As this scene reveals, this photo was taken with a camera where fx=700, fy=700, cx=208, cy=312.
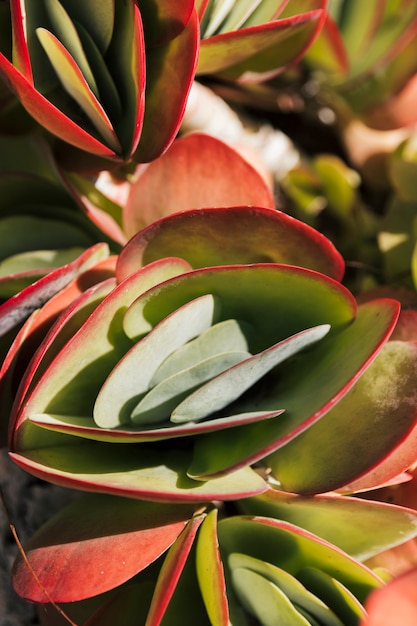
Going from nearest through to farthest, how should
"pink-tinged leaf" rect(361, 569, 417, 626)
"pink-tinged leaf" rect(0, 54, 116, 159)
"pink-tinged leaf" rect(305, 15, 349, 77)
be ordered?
"pink-tinged leaf" rect(361, 569, 417, 626)
"pink-tinged leaf" rect(0, 54, 116, 159)
"pink-tinged leaf" rect(305, 15, 349, 77)

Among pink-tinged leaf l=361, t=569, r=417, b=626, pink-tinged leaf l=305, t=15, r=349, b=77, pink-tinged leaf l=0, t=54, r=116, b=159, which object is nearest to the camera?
pink-tinged leaf l=361, t=569, r=417, b=626

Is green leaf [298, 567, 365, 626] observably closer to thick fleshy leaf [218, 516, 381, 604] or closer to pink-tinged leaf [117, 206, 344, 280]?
thick fleshy leaf [218, 516, 381, 604]

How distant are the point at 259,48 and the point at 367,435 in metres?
0.29

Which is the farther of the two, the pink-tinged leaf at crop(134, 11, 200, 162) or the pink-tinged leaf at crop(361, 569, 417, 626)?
the pink-tinged leaf at crop(134, 11, 200, 162)

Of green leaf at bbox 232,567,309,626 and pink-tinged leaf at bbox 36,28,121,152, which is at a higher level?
pink-tinged leaf at bbox 36,28,121,152

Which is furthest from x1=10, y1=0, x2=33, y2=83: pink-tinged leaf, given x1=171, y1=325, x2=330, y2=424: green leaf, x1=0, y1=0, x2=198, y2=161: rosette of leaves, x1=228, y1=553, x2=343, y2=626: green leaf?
x1=228, y1=553, x2=343, y2=626: green leaf

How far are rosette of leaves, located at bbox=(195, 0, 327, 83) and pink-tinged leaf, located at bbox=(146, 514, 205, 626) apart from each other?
32cm

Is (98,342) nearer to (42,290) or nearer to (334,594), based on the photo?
(42,290)

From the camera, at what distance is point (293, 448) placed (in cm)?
46

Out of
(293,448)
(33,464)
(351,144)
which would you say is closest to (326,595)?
(293,448)

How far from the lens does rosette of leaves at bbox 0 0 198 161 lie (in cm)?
42

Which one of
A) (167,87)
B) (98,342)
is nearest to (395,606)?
(98,342)

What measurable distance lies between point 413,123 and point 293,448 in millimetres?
462

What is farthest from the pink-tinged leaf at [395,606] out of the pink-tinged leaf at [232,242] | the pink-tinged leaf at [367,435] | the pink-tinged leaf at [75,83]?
the pink-tinged leaf at [75,83]
